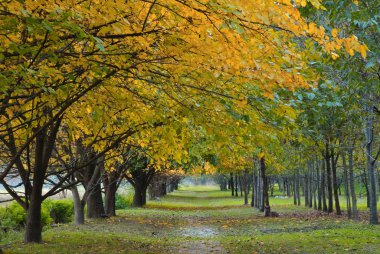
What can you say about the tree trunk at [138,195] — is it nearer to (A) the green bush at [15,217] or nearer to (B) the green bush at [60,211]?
(B) the green bush at [60,211]

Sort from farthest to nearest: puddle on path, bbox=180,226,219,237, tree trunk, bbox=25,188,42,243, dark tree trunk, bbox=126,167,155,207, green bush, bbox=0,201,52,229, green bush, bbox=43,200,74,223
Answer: dark tree trunk, bbox=126,167,155,207
green bush, bbox=43,200,74,223
green bush, bbox=0,201,52,229
puddle on path, bbox=180,226,219,237
tree trunk, bbox=25,188,42,243

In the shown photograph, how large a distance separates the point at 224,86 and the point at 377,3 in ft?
10.3

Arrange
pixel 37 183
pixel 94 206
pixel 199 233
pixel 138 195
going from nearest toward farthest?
1. pixel 37 183
2. pixel 199 233
3. pixel 94 206
4. pixel 138 195

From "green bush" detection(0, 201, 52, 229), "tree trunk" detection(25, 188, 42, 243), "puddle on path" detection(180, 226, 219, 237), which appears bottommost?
"puddle on path" detection(180, 226, 219, 237)

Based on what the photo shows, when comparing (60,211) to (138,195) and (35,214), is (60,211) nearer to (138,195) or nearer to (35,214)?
(138,195)

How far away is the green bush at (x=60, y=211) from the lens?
2717 centimetres

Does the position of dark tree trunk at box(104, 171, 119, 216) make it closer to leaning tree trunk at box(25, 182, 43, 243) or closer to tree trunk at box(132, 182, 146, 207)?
tree trunk at box(132, 182, 146, 207)

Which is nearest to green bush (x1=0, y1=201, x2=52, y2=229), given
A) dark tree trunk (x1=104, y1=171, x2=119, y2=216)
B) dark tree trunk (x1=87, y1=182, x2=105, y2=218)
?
dark tree trunk (x1=87, y1=182, x2=105, y2=218)

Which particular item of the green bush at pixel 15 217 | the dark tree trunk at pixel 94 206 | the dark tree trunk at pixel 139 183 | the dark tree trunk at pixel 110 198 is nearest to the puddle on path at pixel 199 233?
the dark tree trunk at pixel 94 206

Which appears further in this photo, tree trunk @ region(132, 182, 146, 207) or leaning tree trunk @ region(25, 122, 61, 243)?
tree trunk @ region(132, 182, 146, 207)

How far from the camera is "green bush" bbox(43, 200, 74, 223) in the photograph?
1070 inches

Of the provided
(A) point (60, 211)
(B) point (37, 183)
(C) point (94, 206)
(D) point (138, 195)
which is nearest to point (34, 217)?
(B) point (37, 183)

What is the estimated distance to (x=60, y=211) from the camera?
27906 mm

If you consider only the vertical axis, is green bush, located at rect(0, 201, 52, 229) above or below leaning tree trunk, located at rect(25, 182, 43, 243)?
below
